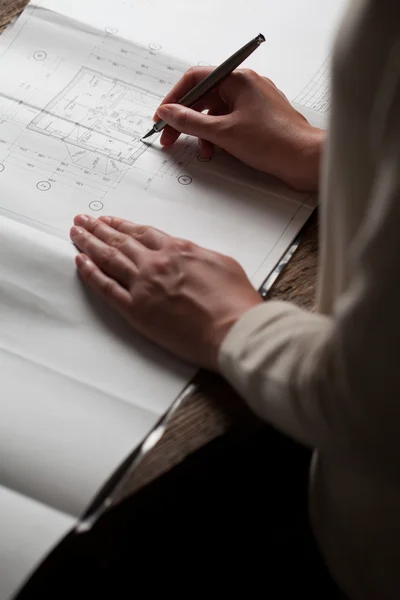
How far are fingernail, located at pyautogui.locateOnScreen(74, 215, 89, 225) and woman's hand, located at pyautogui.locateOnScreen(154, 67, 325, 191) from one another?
15cm

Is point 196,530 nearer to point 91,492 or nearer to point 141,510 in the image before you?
point 141,510

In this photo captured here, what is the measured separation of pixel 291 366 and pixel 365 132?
0.17 metres

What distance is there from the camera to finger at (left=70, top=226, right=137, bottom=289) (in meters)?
0.72

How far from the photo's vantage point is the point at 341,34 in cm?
50

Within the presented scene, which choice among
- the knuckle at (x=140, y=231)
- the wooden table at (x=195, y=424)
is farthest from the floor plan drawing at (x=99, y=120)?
the wooden table at (x=195, y=424)

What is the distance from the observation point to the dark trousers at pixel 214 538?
2.62 feet

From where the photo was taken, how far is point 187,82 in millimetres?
879

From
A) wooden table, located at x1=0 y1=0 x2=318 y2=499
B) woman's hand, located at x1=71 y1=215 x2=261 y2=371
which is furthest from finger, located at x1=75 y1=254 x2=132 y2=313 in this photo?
wooden table, located at x1=0 y1=0 x2=318 y2=499

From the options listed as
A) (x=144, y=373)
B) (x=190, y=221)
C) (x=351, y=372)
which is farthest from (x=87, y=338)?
(x=351, y=372)

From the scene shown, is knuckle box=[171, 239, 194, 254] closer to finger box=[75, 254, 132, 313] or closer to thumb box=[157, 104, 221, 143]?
finger box=[75, 254, 132, 313]

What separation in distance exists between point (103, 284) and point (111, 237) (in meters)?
0.06

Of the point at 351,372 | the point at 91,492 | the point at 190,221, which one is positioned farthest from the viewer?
the point at 190,221

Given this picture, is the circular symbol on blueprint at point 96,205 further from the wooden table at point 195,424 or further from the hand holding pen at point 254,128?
the wooden table at point 195,424

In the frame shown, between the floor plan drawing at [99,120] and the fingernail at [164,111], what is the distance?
26 mm
